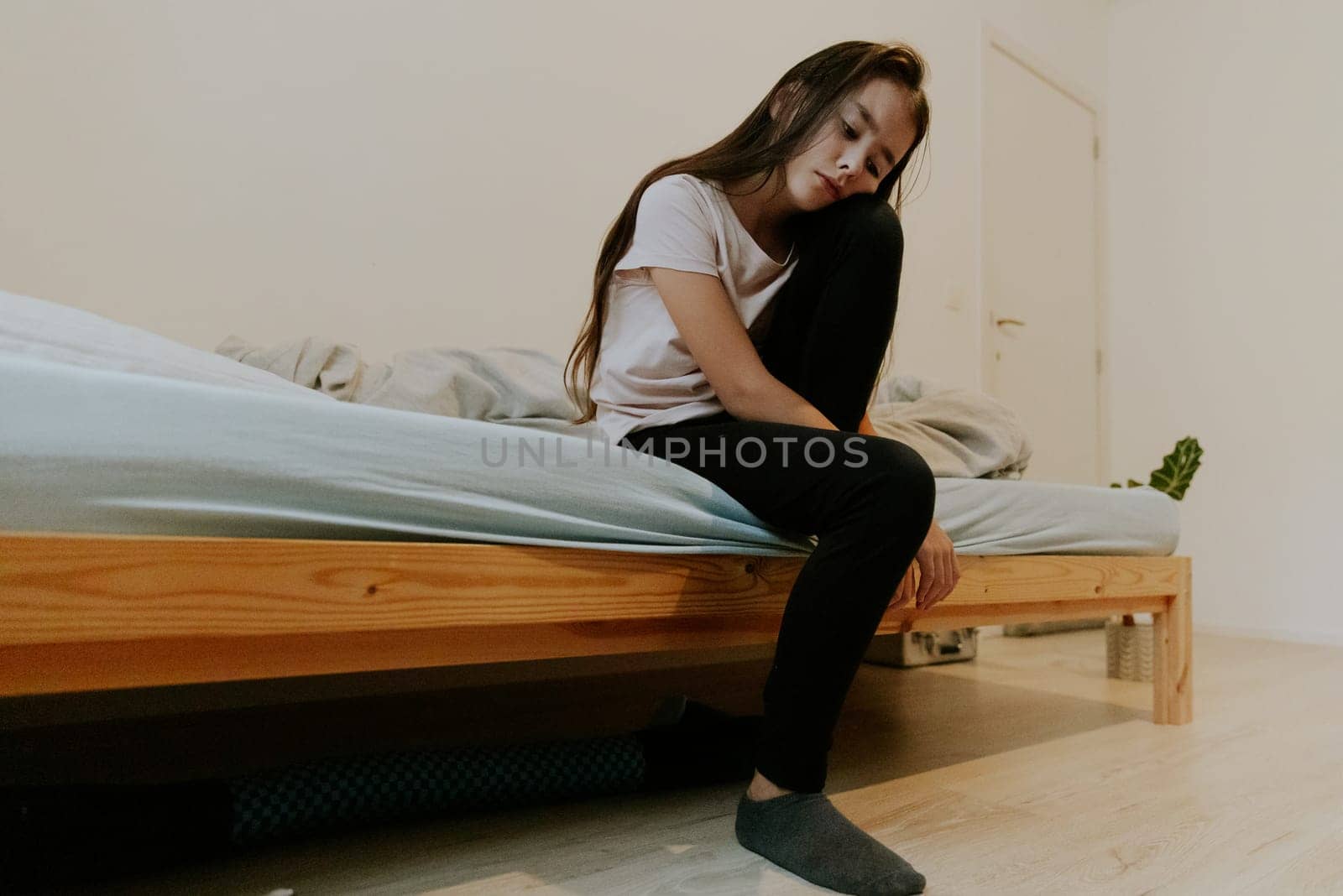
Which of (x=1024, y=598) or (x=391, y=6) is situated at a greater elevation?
(x=391, y=6)

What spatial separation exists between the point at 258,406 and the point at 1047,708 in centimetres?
144

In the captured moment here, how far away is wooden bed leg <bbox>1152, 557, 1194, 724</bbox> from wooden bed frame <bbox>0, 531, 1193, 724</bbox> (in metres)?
0.71

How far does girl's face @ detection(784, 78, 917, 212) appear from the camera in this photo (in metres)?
0.96

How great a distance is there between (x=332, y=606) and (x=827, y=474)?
440mm

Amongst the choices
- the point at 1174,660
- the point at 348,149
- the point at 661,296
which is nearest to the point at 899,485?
the point at 661,296

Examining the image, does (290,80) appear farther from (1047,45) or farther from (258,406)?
(1047,45)

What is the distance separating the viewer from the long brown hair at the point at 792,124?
38.3 inches

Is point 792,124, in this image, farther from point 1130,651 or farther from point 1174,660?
point 1130,651

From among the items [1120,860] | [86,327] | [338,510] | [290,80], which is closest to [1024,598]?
[1120,860]

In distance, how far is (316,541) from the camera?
0.68m

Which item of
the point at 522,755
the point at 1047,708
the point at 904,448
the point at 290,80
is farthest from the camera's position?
the point at 1047,708

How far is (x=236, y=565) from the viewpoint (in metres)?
0.64

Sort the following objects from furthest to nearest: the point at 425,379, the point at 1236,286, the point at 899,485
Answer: the point at 1236,286, the point at 425,379, the point at 899,485

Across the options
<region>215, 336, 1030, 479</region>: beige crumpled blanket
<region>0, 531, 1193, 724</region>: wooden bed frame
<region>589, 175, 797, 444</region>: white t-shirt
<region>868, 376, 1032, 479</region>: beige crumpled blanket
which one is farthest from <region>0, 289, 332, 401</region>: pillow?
<region>868, 376, 1032, 479</region>: beige crumpled blanket
